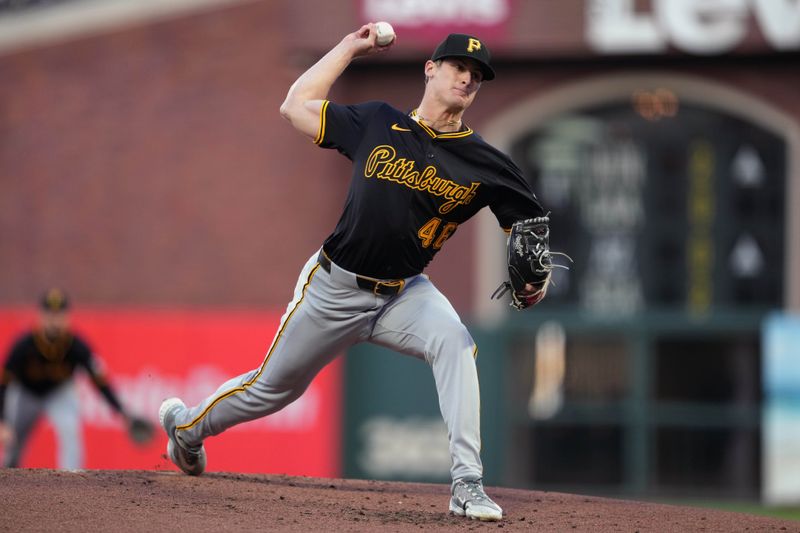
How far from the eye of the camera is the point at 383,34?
513cm

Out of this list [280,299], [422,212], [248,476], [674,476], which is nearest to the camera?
[422,212]

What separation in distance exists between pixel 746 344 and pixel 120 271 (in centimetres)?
619

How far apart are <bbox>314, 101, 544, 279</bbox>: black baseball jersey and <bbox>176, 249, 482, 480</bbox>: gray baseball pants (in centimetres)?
12

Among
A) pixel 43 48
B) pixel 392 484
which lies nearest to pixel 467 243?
pixel 43 48

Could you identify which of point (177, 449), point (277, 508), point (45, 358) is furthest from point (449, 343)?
point (45, 358)

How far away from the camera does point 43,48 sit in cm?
1372

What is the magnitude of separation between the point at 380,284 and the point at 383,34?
975 mm

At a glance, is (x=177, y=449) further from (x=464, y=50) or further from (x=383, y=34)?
(x=464, y=50)

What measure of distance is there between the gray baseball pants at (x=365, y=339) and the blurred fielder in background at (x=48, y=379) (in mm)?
4016

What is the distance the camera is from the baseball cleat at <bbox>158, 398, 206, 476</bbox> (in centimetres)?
573

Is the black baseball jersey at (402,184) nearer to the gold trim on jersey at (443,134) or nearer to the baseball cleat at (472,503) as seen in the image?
the gold trim on jersey at (443,134)

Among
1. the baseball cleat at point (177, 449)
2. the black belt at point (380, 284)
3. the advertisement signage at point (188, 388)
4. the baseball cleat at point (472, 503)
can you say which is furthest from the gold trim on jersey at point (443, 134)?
the advertisement signage at point (188, 388)

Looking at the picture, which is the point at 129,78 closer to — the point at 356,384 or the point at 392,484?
the point at 356,384

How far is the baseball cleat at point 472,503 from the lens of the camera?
498 cm
